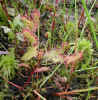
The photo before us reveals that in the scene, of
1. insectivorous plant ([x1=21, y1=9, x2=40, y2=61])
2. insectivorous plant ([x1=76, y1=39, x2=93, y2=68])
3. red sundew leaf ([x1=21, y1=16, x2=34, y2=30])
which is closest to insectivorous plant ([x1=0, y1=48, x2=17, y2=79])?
insectivorous plant ([x1=21, y1=9, x2=40, y2=61])

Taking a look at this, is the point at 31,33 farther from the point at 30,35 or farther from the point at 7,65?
the point at 7,65

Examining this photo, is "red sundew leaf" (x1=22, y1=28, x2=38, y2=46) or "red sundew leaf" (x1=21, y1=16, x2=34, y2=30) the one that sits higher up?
"red sundew leaf" (x1=21, y1=16, x2=34, y2=30)

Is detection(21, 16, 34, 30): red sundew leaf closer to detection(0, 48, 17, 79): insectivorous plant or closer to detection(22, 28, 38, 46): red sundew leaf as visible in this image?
detection(22, 28, 38, 46): red sundew leaf

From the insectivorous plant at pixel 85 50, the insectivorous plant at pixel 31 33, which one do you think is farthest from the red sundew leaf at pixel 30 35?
the insectivorous plant at pixel 85 50

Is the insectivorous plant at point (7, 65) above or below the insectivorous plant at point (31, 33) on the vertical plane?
below

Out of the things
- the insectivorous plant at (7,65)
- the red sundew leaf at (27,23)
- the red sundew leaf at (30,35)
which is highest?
the red sundew leaf at (27,23)

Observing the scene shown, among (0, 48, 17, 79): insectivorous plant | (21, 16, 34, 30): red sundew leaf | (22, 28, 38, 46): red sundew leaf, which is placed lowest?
(0, 48, 17, 79): insectivorous plant

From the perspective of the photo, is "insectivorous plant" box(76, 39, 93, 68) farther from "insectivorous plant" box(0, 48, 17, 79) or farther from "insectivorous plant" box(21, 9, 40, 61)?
"insectivorous plant" box(0, 48, 17, 79)

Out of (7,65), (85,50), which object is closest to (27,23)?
(7,65)

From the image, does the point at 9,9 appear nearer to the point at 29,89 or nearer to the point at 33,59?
the point at 33,59

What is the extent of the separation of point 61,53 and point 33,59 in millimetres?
186

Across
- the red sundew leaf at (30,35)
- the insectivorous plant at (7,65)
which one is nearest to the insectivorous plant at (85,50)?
the red sundew leaf at (30,35)

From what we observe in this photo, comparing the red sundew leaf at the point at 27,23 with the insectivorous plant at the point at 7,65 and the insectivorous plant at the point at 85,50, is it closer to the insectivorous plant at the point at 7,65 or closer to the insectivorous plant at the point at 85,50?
the insectivorous plant at the point at 7,65

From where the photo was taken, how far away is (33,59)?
982mm
